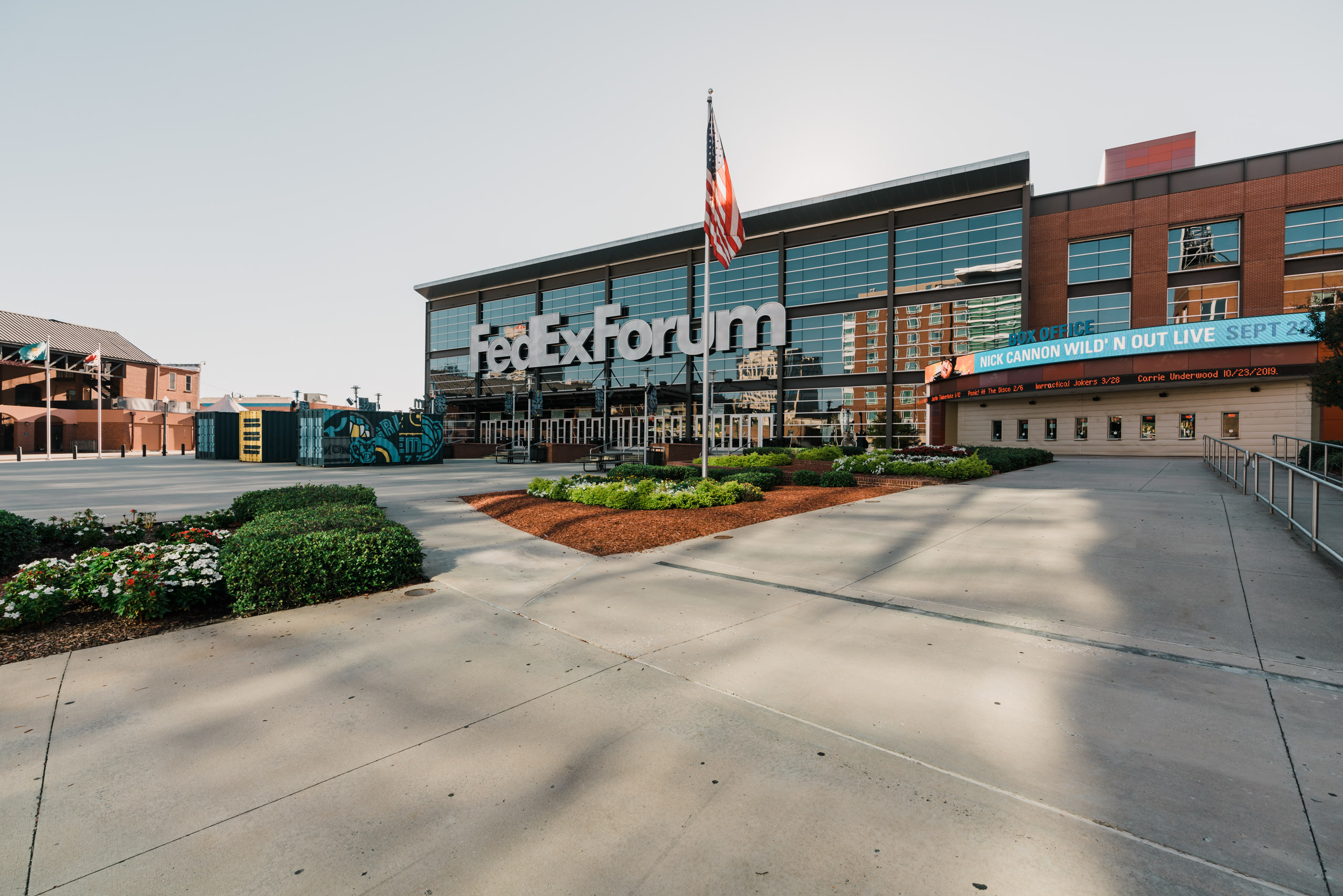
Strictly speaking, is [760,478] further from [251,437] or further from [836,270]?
[251,437]

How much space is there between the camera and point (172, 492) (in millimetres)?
16625

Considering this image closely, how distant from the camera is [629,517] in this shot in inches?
440

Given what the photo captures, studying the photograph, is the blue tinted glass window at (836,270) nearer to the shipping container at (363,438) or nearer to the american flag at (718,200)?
the shipping container at (363,438)

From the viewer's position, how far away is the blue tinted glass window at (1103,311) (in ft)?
112

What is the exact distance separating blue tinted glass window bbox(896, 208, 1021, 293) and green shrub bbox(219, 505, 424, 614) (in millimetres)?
36941

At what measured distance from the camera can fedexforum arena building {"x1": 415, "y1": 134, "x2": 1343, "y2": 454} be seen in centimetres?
3053

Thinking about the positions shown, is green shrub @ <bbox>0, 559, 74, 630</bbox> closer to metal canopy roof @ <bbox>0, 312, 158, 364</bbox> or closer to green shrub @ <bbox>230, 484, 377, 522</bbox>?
green shrub @ <bbox>230, 484, 377, 522</bbox>

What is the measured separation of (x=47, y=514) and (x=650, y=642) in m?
14.1

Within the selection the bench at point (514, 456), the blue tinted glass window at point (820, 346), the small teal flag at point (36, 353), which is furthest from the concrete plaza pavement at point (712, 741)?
the small teal flag at point (36, 353)

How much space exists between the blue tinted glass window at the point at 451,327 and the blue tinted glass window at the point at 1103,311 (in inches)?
1941

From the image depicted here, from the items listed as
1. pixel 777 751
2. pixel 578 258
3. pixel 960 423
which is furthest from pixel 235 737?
pixel 578 258

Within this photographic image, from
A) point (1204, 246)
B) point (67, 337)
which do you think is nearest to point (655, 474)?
point (1204, 246)

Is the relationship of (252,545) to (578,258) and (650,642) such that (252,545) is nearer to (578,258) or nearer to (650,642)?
(650,642)

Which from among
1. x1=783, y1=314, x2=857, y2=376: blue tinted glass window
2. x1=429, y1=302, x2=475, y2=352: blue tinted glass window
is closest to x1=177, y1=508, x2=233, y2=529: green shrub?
x1=783, y1=314, x2=857, y2=376: blue tinted glass window
